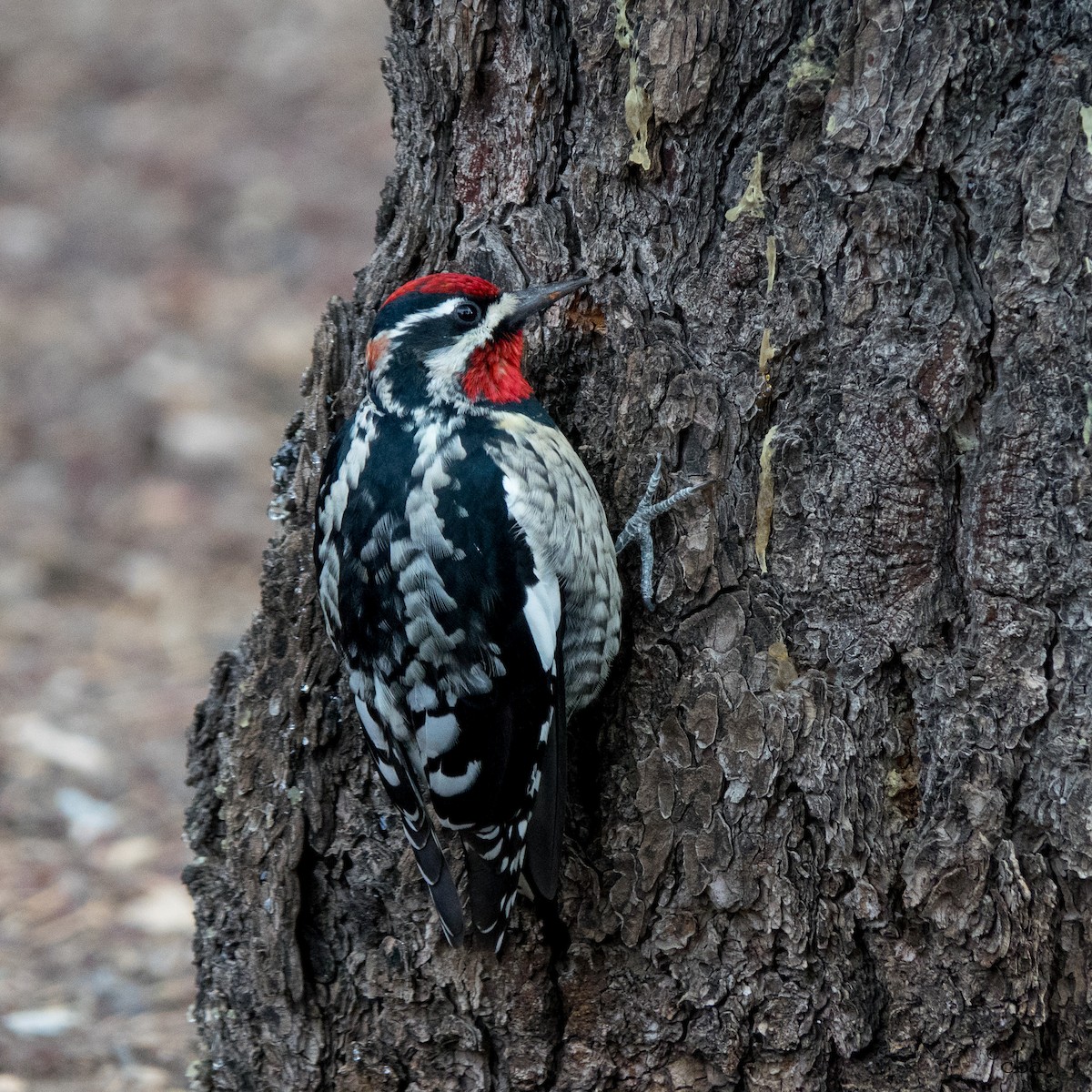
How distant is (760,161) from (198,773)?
1.59m

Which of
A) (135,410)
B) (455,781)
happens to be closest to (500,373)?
(455,781)

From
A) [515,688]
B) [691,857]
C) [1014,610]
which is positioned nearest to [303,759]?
[515,688]

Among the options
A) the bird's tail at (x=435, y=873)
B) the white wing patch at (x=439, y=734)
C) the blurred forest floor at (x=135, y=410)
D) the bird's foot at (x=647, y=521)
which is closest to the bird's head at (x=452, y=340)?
the bird's foot at (x=647, y=521)

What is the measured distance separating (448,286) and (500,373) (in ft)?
0.70

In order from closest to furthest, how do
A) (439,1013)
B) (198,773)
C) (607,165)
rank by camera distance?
(607,165), (439,1013), (198,773)

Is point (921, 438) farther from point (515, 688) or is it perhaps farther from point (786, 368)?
point (515, 688)

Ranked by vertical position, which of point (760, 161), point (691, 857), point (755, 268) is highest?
point (760, 161)

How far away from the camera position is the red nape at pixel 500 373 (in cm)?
235

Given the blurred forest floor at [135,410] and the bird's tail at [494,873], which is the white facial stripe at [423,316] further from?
the blurred forest floor at [135,410]

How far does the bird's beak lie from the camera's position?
2225 mm

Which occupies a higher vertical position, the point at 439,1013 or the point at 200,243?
the point at 200,243

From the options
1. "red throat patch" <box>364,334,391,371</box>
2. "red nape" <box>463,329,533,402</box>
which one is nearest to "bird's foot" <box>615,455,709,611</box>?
"red nape" <box>463,329,533,402</box>

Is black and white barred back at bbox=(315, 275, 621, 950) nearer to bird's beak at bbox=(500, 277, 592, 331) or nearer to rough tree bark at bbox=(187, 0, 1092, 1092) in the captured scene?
bird's beak at bbox=(500, 277, 592, 331)

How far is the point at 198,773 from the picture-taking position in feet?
8.31
